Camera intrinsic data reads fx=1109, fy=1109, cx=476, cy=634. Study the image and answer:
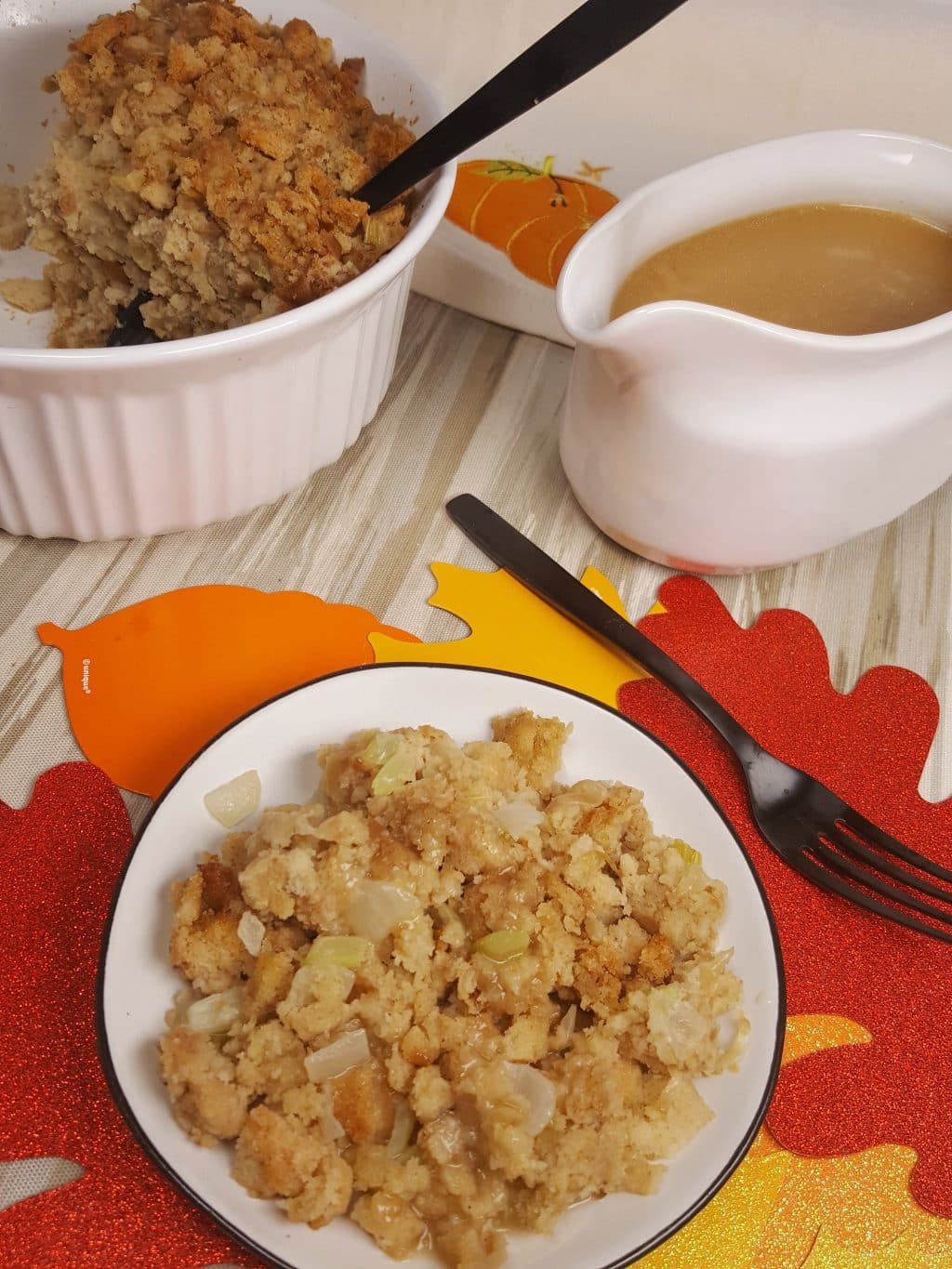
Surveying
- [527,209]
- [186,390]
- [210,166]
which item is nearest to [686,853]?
[186,390]

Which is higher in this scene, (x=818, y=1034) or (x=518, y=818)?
(x=518, y=818)

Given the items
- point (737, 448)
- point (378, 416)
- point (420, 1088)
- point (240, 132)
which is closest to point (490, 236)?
point (378, 416)

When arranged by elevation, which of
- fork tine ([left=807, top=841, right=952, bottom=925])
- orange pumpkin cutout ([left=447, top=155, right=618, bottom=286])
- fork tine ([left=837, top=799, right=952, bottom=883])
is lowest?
fork tine ([left=807, top=841, right=952, bottom=925])

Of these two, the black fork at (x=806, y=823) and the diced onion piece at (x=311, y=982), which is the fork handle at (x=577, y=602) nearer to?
the black fork at (x=806, y=823)

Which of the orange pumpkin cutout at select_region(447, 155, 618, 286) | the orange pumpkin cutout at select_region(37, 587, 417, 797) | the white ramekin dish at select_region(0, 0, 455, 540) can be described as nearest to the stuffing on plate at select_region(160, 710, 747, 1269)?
the orange pumpkin cutout at select_region(37, 587, 417, 797)

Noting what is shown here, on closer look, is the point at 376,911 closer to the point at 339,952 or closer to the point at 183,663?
the point at 339,952

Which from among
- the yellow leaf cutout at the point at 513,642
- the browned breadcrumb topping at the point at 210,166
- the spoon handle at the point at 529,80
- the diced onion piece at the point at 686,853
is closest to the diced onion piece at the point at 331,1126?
the diced onion piece at the point at 686,853

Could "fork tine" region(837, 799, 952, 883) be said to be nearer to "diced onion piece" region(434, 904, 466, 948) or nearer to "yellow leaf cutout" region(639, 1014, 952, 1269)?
"yellow leaf cutout" region(639, 1014, 952, 1269)
